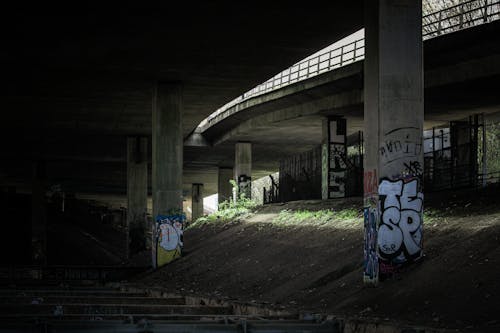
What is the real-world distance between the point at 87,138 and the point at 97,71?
21008 millimetres

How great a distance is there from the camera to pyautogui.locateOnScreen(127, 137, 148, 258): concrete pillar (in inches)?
1939

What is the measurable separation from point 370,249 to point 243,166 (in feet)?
119

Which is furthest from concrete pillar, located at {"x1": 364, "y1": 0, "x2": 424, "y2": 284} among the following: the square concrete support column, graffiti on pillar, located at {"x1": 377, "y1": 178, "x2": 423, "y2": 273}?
the square concrete support column

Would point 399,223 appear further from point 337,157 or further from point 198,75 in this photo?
point 337,157

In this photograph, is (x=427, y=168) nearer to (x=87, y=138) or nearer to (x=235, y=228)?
(x=235, y=228)

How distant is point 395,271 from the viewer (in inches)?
745

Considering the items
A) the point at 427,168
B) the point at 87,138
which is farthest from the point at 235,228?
the point at 87,138

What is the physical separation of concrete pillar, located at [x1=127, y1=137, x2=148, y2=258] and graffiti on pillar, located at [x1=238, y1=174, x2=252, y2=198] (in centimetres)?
711

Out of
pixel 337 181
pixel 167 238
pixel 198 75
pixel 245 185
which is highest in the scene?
pixel 198 75

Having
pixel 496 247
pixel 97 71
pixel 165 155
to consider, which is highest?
pixel 97 71

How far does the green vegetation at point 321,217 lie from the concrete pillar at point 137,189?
520 inches

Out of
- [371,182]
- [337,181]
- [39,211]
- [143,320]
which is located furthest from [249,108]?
[143,320]

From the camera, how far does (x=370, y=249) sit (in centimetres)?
1941

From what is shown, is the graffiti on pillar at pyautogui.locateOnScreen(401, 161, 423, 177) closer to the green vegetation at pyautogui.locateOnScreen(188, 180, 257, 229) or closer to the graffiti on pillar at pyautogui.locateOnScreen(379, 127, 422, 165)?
the graffiti on pillar at pyautogui.locateOnScreen(379, 127, 422, 165)
